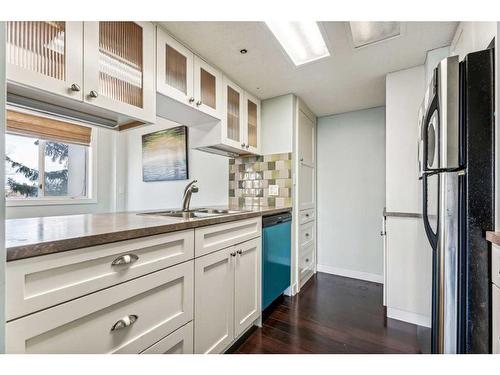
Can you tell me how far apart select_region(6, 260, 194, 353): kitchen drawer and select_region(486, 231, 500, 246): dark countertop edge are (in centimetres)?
121

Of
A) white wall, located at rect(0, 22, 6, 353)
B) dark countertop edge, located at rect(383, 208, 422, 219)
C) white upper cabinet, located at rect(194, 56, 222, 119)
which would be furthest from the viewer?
dark countertop edge, located at rect(383, 208, 422, 219)

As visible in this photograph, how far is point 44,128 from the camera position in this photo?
2910 millimetres

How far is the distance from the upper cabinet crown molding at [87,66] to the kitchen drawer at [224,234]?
75cm

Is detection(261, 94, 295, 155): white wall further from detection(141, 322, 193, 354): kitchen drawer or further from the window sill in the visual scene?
the window sill

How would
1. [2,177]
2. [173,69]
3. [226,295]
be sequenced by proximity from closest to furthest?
1. [2,177]
2. [226,295]
3. [173,69]

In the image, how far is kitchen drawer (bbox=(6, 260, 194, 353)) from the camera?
25.4 inches

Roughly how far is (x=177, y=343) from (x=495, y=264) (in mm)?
1325

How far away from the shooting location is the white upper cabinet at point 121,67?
1.09 metres

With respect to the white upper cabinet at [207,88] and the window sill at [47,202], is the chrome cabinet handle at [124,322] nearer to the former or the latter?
the white upper cabinet at [207,88]

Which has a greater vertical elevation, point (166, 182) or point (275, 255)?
point (166, 182)

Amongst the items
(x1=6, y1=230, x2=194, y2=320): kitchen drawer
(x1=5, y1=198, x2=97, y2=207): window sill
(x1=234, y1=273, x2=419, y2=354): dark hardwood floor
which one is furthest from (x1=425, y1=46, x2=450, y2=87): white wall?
(x1=5, y1=198, x2=97, y2=207): window sill

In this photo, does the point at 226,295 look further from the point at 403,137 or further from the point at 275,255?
the point at 403,137

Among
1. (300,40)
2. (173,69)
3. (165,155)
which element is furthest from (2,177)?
(165,155)
